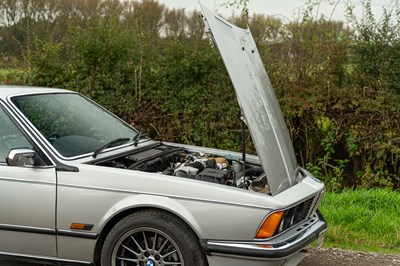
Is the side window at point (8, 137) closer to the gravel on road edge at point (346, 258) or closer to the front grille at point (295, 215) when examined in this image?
the front grille at point (295, 215)

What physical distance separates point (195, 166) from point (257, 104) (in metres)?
0.82

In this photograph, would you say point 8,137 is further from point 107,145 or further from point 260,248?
point 260,248

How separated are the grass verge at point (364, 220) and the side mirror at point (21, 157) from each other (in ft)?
10.4

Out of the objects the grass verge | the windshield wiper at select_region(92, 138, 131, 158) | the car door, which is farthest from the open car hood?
the car door

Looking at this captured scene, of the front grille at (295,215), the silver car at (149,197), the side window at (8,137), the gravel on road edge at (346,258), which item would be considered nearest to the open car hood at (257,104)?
the silver car at (149,197)

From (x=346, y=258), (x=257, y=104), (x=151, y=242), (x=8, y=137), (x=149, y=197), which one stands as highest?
(x=257, y=104)

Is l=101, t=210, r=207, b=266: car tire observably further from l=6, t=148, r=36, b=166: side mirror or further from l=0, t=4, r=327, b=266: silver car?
l=6, t=148, r=36, b=166: side mirror

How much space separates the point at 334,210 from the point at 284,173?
8.00 ft

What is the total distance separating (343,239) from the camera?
6211 millimetres

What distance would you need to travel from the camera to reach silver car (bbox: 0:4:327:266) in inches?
163

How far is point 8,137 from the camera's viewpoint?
490 cm

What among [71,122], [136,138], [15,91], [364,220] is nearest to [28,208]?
[71,122]

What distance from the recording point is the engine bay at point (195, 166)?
15.7 feet

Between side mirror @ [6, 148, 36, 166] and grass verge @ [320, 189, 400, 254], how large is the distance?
10.4ft
